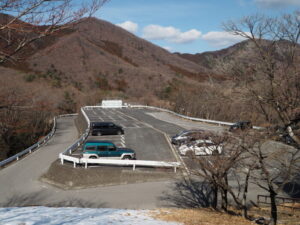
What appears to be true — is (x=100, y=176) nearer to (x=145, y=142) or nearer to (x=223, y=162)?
(x=223, y=162)

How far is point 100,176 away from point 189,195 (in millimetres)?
4773

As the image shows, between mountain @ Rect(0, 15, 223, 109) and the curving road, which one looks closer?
the curving road

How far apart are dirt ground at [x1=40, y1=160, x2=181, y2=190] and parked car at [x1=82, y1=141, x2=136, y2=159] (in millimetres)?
1713

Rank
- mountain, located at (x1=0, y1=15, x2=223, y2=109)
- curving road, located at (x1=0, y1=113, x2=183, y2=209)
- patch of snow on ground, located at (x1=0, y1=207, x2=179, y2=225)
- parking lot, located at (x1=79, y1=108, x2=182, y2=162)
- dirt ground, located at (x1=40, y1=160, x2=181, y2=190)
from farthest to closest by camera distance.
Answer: mountain, located at (x1=0, y1=15, x2=223, y2=109) < parking lot, located at (x1=79, y1=108, x2=182, y2=162) < dirt ground, located at (x1=40, y1=160, x2=181, y2=190) < curving road, located at (x1=0, y1=113, x2=183, y2=209) < patch of snow on ground, located at (x1=0, y1=207, x2=179, y2=225)

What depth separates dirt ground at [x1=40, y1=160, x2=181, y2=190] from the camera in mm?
15453

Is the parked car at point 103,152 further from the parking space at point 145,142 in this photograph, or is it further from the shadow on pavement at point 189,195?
the shadow on pavement at point 189,195

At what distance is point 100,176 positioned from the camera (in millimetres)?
15703

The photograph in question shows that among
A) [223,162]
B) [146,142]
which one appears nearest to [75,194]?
[223,162]

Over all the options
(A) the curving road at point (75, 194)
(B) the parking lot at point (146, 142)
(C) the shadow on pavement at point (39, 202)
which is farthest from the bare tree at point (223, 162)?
(B) the parking lot at point (146, 142)

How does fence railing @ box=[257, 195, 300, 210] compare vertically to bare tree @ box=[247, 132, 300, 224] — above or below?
below

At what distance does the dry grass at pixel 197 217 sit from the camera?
31.7 ft

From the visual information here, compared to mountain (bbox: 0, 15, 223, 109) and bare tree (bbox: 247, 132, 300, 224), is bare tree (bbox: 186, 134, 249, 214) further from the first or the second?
mountain (bbox: 0, 15, 223, 109)

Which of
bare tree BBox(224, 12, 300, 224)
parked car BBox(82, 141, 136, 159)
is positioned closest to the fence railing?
bare tree BBox(224, 12, 300, 224)

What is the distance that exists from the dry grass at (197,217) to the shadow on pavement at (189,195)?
62.7 inches
